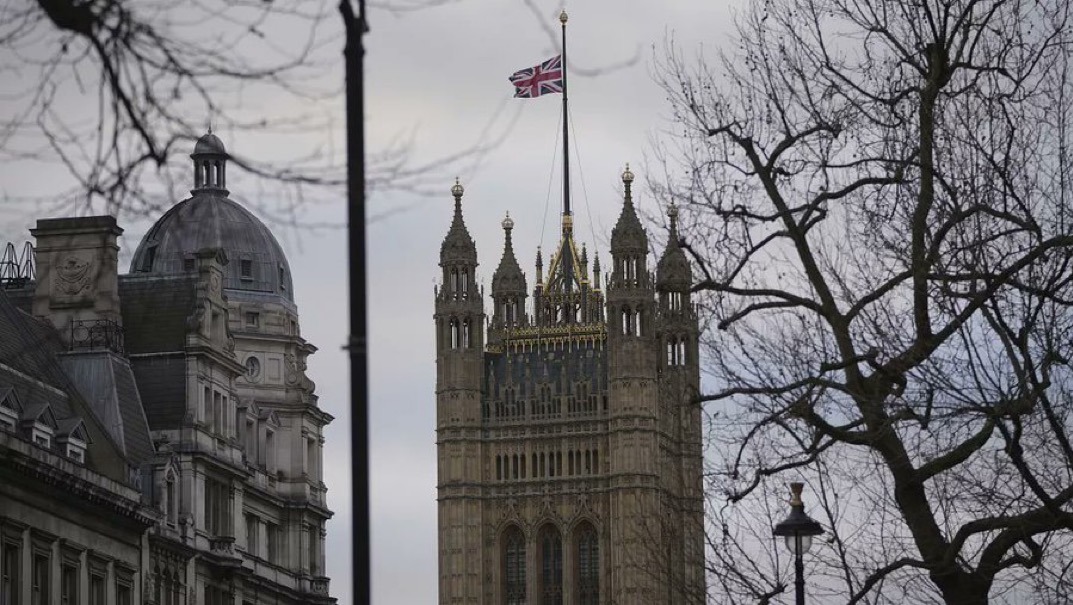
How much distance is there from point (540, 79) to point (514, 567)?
40.9 m

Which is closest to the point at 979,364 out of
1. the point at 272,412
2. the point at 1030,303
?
the point at 1030,303

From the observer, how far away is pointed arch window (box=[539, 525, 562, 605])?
543 feet

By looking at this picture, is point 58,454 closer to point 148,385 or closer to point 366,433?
point 148,385

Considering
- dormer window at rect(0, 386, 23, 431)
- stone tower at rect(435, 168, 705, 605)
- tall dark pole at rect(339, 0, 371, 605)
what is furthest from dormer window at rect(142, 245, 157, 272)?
tall dark pole at rect(339, 0, 371, 605)

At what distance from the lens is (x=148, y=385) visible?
63625 mm

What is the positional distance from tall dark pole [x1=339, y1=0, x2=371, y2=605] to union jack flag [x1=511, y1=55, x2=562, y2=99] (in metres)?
117

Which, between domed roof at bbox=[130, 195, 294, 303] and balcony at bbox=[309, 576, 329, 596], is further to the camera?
domed roof at bbox=[130, 195, 294, 303]

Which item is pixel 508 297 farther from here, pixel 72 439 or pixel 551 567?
pixel 72 439

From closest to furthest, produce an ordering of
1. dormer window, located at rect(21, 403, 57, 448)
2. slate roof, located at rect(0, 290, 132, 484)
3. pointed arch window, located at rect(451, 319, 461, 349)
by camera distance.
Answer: dormer window, located at rect(21, 403, 57, 448)
slate roof, located at rect(0, 290, 132, 484)
pointed arch window, located at rect(451, 319, 461, 349)

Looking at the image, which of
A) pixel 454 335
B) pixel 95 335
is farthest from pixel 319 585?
pixel 454 335

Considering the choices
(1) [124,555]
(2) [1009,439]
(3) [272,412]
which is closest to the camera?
(2) [1009,439]

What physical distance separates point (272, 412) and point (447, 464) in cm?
9613

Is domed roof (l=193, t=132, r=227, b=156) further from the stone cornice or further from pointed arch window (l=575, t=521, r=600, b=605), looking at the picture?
pointed arch window (l=575, t=521, r=600, b=605)

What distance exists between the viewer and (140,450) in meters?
60.7
